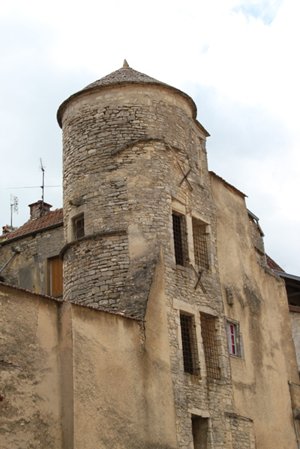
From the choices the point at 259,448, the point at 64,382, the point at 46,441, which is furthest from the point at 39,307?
the point at 259,448

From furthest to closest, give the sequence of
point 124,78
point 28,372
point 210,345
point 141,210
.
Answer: point 124,78 → point 210,345 → point 141,210 → point 28,372

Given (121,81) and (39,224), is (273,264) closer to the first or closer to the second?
(39,224)

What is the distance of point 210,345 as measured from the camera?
19469 mm

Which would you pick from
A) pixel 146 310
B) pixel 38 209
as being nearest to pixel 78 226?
pixel 146 310

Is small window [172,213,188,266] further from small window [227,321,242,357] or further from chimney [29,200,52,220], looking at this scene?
chimney [29,200,52,220]

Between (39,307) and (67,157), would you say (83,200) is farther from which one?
(39,307)

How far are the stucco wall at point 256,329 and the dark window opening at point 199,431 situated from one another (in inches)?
56.3

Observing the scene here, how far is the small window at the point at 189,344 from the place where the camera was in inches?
729

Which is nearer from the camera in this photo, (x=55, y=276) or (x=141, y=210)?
(x=141, y=210)

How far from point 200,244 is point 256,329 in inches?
119

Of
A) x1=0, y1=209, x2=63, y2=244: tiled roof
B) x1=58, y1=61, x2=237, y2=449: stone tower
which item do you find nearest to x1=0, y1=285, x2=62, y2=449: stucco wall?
x1=58, y1=61, x2=237, y2=449: stone tower

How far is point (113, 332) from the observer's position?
16312 millimetres

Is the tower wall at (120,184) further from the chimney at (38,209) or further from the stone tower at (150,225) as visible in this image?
the chimney at (38,209)

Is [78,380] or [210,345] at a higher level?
[210,345]
